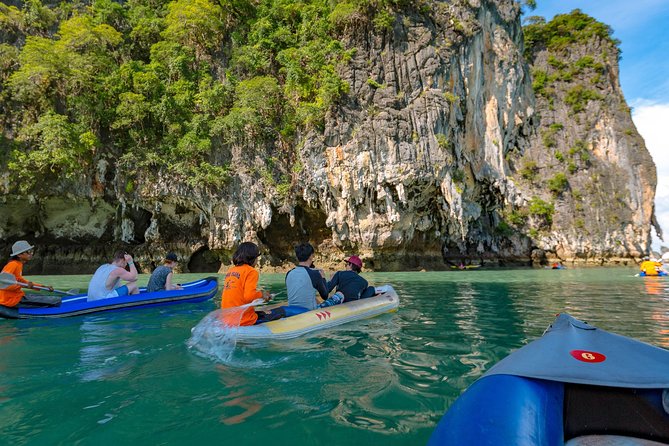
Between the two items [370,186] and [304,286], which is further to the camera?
[370,186]

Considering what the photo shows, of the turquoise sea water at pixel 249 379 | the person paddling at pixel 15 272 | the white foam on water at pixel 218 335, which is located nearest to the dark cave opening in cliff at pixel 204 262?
the person paddling at pixel 15 272

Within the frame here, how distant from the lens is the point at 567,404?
1742 millimetres

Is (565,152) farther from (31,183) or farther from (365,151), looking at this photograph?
(31,183)

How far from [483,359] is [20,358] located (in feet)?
16.0

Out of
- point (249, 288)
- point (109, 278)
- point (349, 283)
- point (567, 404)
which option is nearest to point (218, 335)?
point (249, 288)

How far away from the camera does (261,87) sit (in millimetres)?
21375

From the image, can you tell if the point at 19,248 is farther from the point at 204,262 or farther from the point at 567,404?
the point at 204,262

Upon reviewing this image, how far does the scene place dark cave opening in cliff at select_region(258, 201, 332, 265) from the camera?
23.2m

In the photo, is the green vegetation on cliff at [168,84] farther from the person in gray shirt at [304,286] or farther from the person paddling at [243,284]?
the person paddling at [243,284]

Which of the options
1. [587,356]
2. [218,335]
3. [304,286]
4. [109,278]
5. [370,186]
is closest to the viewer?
[587,356]

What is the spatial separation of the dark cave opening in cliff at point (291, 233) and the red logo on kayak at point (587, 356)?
20.8m

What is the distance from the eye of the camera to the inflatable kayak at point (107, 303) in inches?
247

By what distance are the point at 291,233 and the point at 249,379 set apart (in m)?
21.1

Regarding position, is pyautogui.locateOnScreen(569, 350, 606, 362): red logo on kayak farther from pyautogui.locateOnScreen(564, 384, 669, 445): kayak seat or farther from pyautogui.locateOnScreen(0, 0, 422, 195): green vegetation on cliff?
pyautogui.locateOnScreen(0, 0, 422, 195): green vegetation on cliff
